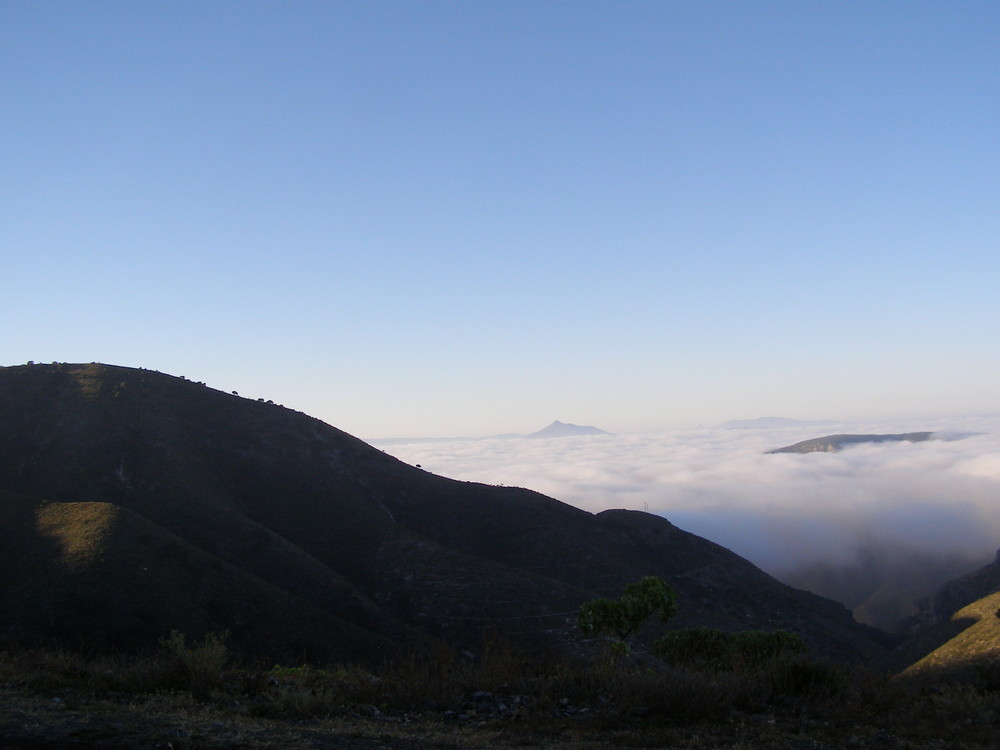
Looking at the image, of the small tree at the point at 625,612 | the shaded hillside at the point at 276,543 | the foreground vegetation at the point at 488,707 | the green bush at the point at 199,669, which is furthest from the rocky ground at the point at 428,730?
the shaded hillside at the point at 276,543

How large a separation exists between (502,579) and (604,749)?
44.5 m

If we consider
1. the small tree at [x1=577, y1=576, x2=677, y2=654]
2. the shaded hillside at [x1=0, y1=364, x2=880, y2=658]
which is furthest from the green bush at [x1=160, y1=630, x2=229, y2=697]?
the shaded hillside at [x1=0, y1=364, x2=880, y2=658]

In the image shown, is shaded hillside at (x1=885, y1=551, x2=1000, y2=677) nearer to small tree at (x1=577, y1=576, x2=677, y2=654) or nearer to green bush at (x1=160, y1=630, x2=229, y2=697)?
small tree at (x1=577, y1=576, x2=677, y2=654)

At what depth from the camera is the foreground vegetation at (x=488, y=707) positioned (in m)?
8.86

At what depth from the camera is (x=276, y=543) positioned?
5153cm

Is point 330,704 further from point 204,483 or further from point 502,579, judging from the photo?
point 204,483

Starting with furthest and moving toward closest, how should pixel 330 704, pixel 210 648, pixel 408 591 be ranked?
pixel 408 591, pixel 210 648, pixel 330 704

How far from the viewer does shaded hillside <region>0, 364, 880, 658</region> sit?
1528 inches

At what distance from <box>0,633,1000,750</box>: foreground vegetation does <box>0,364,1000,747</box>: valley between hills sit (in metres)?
0.09

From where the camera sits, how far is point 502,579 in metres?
51.6

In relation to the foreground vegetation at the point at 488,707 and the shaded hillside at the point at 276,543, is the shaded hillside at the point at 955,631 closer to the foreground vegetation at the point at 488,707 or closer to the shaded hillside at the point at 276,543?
the foreground vegetation at the point at 488,707

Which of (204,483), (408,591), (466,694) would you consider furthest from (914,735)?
(204,483)

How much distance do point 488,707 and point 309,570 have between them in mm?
41486

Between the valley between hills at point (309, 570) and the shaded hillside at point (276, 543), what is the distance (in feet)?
0.63
